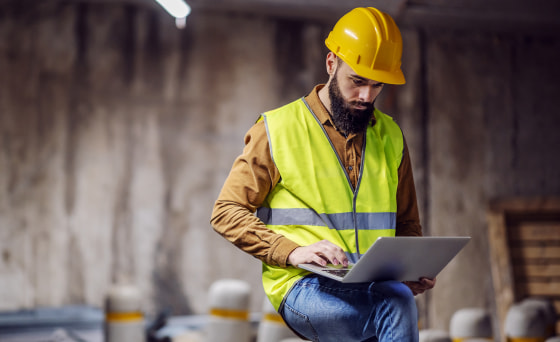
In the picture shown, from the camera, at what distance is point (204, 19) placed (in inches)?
259

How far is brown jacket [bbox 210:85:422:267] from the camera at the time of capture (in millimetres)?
2441

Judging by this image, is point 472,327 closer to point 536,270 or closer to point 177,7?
point 536,270

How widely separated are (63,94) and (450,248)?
5.02 meters

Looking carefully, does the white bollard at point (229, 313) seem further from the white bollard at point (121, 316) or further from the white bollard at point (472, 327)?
the white bollard at point (472, 327)

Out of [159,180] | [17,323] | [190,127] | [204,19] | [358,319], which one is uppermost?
[204,19]

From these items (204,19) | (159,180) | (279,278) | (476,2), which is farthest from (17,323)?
(476,2)

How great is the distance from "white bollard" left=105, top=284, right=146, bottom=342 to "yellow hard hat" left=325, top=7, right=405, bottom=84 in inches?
125

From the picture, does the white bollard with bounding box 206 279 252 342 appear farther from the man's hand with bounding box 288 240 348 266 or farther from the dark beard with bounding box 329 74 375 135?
the man's hand with bounding box 288 240 348 266

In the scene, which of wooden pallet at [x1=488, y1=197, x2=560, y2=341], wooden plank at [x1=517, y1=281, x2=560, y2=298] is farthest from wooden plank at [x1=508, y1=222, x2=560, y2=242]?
wooden plank at [x1=517, y1=281, x2=560, y2=298]

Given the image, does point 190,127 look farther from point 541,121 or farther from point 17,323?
point 541,121

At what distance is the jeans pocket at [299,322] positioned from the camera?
2.40 meters

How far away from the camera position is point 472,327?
4.92 meters

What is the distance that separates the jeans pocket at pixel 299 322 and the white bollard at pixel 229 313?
2.73 m

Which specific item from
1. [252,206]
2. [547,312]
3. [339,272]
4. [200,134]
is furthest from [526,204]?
[339,272]
